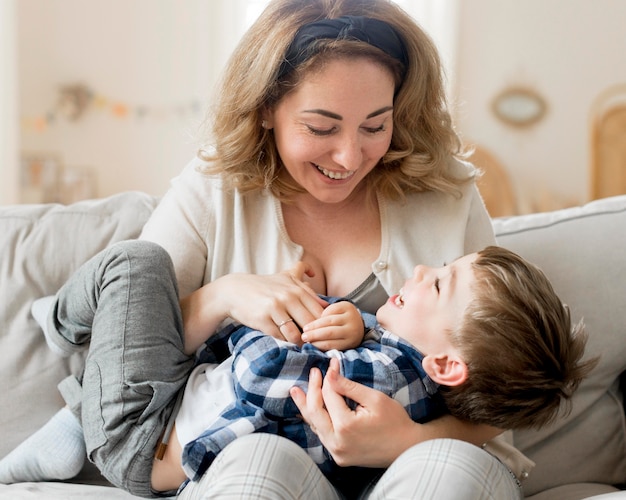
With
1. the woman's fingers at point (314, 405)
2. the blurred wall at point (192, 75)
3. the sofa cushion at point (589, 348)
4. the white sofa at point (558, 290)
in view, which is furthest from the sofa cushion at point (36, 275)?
the blurred wall at point (192, 75)

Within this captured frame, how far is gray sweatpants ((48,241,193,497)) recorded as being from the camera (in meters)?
1.58

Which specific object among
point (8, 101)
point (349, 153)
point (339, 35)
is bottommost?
point (8, 101)

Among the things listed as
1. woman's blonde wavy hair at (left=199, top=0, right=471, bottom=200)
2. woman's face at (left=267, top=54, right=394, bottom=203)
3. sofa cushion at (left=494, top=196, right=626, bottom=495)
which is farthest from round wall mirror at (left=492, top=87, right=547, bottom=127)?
woman's face at (left=267, top=54, right=394, bottom=203)

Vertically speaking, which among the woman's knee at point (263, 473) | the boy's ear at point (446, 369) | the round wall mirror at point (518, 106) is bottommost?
the woman's knee at point (263, 473)

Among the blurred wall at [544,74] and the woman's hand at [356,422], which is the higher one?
the blurred wall at [544,74]

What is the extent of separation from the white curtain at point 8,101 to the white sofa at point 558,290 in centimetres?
218

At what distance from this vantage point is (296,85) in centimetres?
168

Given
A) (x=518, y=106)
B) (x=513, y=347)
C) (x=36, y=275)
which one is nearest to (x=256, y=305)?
(x=513, y=347)

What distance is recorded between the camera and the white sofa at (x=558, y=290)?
185 cm

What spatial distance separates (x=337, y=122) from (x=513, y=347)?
56cm

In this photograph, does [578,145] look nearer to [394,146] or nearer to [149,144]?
[149,144]

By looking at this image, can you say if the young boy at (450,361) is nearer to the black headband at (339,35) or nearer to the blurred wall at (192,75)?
the black headband at (339,35)

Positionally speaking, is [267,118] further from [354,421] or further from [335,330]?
[354,421]

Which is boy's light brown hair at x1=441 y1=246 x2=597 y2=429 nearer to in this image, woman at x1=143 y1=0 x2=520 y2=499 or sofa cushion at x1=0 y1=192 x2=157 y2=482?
woman at x1=143 y1=0 x2=520 y2=499
